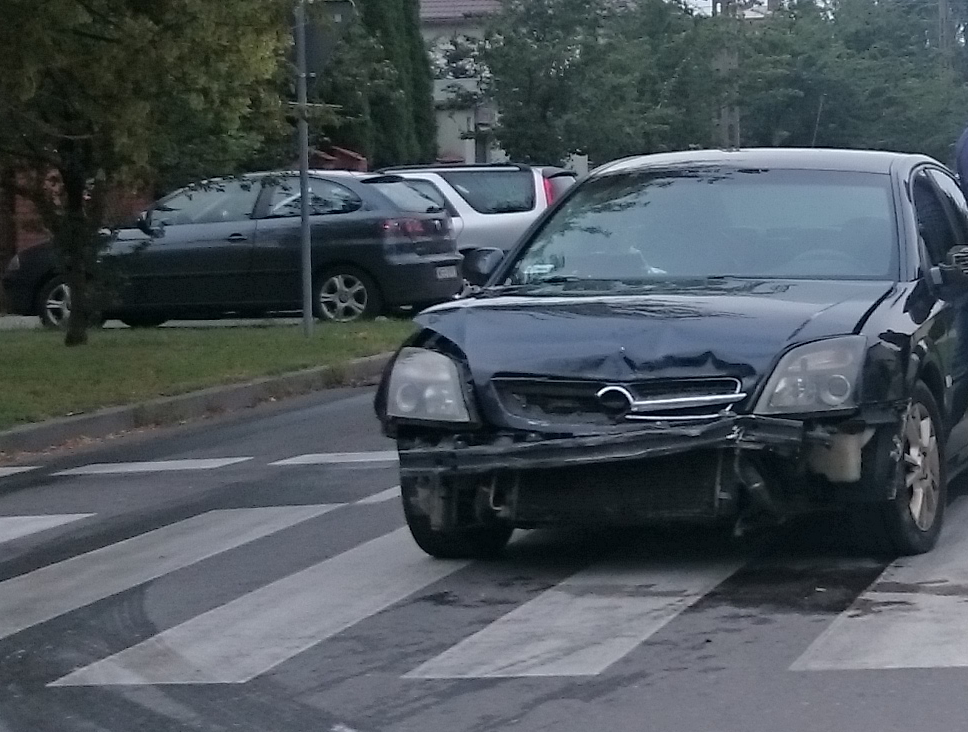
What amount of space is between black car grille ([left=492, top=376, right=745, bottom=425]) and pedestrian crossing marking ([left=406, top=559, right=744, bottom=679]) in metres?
0.62

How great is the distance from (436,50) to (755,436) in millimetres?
39351

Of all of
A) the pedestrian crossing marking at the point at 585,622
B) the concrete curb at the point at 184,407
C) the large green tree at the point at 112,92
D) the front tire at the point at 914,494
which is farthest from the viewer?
the large green tree at the point at 112,92

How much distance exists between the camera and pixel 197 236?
19172 mm

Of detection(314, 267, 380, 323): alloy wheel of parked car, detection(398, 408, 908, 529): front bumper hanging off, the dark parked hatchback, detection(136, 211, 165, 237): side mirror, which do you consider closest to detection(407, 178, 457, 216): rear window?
the dark parked hatchback

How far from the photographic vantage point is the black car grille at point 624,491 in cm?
656

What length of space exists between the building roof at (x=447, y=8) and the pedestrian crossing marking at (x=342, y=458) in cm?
3967

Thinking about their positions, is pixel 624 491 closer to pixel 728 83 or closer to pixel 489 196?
pixel 489 196

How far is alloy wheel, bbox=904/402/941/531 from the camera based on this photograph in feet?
22.7

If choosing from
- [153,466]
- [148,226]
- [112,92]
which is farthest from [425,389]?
[148,226]

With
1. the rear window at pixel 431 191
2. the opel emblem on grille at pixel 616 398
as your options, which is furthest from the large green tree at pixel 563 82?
the opel emblem on grille at pixel 616 398

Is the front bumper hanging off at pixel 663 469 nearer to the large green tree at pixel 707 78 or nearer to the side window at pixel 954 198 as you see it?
the side window at pixel 954 198

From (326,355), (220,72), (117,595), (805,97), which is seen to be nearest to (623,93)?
(805,97)

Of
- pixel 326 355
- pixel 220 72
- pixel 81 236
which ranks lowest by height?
pixel 326 355

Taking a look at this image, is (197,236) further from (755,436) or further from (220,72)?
(755,436)
